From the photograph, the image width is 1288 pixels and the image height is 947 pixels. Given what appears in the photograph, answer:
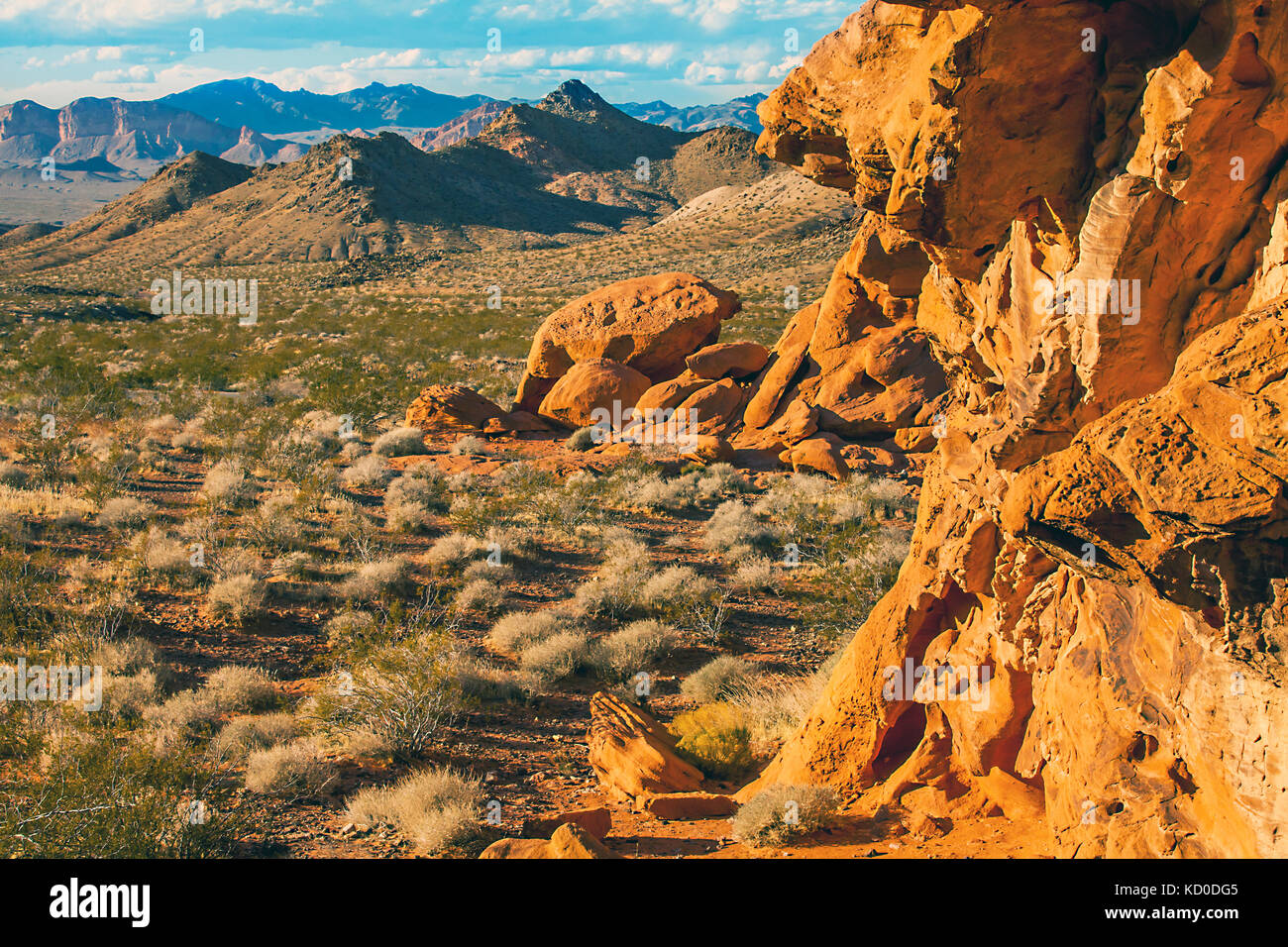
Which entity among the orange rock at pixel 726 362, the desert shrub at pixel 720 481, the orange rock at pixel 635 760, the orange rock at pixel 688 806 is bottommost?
the orange rock at pixel 688 806

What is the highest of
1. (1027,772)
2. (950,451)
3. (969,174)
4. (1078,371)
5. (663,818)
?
(969,174)

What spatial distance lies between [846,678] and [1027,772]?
1277 millimetres

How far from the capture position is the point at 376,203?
71.8 meters

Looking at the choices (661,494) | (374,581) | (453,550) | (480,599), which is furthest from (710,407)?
(374,581)

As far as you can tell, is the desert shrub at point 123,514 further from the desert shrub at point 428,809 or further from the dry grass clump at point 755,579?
the dry grass clump at point 755,579

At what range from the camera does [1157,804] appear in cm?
345

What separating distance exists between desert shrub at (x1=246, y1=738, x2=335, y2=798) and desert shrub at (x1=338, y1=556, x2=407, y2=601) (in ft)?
11.8

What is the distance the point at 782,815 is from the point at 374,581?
22.3 feet

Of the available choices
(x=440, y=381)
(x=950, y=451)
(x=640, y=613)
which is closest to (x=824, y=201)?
(x=440, y=381)

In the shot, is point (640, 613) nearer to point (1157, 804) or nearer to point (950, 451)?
point (950, 451)

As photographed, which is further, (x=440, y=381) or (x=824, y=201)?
(x=824, y=201)

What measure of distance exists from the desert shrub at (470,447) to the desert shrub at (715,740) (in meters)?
10.7

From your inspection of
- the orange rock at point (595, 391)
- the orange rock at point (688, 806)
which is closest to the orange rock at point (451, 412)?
the orange rock at point (595, 391)

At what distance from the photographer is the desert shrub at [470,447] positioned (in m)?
17.1
